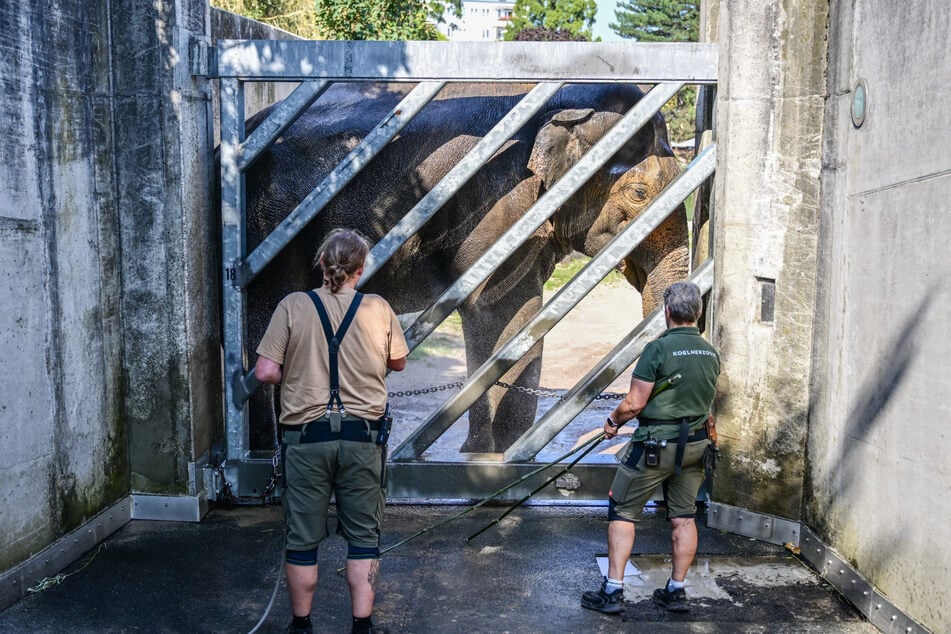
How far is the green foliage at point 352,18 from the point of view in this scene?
55.3ft

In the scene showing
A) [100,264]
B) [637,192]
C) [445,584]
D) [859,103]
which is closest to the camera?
[859,103]

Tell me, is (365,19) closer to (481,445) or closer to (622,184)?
(622,184)

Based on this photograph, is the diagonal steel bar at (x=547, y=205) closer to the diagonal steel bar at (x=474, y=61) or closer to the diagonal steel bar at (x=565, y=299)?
the diagonal steel bar at (x=474, y=61)

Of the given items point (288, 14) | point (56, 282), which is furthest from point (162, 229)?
point (288, 14)

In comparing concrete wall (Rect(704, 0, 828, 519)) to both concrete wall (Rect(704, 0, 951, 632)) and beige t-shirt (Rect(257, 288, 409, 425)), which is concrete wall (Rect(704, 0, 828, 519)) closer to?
concrete wall (Rect(704, 0, 951, 632))

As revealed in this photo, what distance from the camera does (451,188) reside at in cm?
606

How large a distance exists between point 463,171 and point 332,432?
7.72 feet

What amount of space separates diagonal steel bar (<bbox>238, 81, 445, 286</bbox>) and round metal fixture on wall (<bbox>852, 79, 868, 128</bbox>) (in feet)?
7.44

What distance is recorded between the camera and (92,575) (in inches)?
201

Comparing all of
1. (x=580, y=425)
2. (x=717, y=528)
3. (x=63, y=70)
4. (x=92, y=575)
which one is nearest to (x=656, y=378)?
(x=717, y=528)

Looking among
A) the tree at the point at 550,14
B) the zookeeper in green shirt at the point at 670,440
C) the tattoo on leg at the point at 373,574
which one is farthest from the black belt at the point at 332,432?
the tree at the point at 550,14

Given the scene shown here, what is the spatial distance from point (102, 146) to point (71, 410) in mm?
1461

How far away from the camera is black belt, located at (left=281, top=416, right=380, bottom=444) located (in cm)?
417

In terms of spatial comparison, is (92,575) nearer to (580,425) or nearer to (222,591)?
(222,591)
